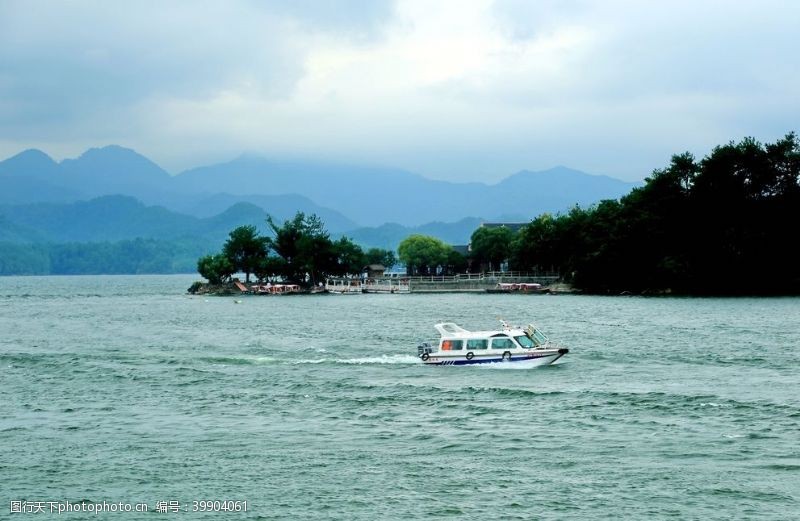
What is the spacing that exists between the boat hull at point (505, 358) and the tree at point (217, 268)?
419 ft

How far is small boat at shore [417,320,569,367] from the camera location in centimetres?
5225

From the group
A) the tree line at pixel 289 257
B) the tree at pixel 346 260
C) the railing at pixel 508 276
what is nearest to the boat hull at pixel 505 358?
the railing at pixel 508 276

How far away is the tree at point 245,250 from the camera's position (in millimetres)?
178125

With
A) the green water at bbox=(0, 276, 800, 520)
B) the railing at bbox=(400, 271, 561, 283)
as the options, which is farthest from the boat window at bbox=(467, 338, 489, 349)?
the railing at bbox=(400, 271, 561, 283)

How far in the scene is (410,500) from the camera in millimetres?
26547

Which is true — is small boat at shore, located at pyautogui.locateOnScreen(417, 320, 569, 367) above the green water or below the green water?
above

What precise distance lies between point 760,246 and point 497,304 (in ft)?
124

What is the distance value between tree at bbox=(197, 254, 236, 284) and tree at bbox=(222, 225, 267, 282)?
1541 mm

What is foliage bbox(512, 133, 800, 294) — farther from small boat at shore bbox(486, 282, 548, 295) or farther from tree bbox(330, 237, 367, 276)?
tree bbox(330, 237, 367, 276)

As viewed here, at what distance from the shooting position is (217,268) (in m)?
177

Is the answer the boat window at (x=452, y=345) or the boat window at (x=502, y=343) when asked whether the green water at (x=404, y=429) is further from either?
the boat window at (x=452, y=345)

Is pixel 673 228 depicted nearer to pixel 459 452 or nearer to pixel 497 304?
pixel 497 304

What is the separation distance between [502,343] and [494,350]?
2.01 feet

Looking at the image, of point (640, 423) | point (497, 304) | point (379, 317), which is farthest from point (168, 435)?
point (497, 304)
